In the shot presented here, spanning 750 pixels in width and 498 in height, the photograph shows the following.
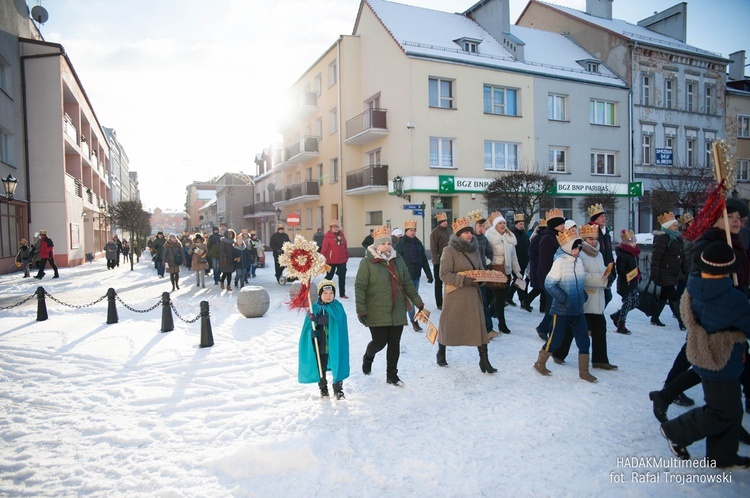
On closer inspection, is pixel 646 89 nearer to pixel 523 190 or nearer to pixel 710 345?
pixel 523 190

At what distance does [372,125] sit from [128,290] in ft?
49.4

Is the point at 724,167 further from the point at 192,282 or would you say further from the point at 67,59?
the point at 67,59

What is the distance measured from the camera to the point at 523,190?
2005 cm

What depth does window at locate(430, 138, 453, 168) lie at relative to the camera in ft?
79.0

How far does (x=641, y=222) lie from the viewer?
28766 millimetres

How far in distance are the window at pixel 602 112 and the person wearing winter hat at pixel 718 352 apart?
27104mm

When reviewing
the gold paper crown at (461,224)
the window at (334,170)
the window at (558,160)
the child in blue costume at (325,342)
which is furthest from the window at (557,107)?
the child in blue costume at (325,342)

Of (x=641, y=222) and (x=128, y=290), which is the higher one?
(x=641, y=222)

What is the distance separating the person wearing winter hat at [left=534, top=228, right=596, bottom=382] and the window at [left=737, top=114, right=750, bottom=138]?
115 ft

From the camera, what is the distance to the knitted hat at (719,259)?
3254 millimetres

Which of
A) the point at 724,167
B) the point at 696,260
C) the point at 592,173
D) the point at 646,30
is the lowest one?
the point at 696,260

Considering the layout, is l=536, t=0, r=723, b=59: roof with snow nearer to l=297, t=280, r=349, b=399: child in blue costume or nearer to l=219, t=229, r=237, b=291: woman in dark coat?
l=219, t=229, r=237, b=291: woman in dark coat

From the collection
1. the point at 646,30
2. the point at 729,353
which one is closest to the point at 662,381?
the point at 729,353

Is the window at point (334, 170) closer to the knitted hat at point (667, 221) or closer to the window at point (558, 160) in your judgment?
the window at point (558, 160)
